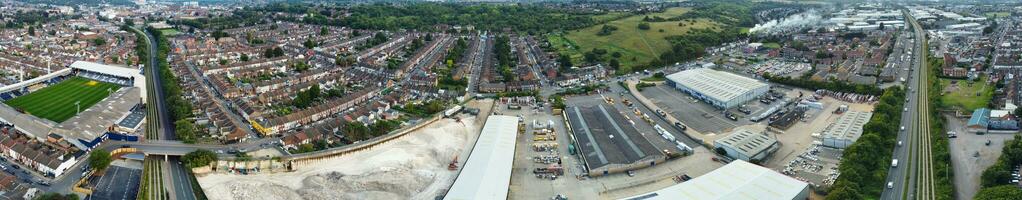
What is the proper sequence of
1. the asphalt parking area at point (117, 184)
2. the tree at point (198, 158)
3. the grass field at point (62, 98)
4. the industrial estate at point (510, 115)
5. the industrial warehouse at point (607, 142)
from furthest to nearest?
the grass field at point (62, 98), the industrial warehouse at point (607, 142), the tree at point (198, 158), the industrial estate at point (510, 115), the asphalt parking area at point (117, 184)

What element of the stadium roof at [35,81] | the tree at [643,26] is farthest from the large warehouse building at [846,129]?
the stadium roof at [35,81]

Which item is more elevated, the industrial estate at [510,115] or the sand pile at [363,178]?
the industrial estate at [510,115]

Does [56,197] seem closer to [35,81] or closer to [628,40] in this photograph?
[35,81]

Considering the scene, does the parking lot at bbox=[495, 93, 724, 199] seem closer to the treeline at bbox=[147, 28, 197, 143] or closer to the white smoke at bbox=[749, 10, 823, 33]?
the treeline at bbox=[147, 28, 197, 143]

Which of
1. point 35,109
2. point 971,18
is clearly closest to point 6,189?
point 35,109

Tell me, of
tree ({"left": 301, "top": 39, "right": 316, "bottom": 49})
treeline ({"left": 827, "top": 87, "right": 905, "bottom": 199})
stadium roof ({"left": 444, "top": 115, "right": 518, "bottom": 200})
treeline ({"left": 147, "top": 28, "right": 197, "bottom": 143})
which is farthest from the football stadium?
treeline ({"left": 827, "top": 87, "right": 905, "bottom": 199})

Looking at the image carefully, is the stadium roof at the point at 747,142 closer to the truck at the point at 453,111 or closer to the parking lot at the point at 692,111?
the parking lot at the point at 692,111
